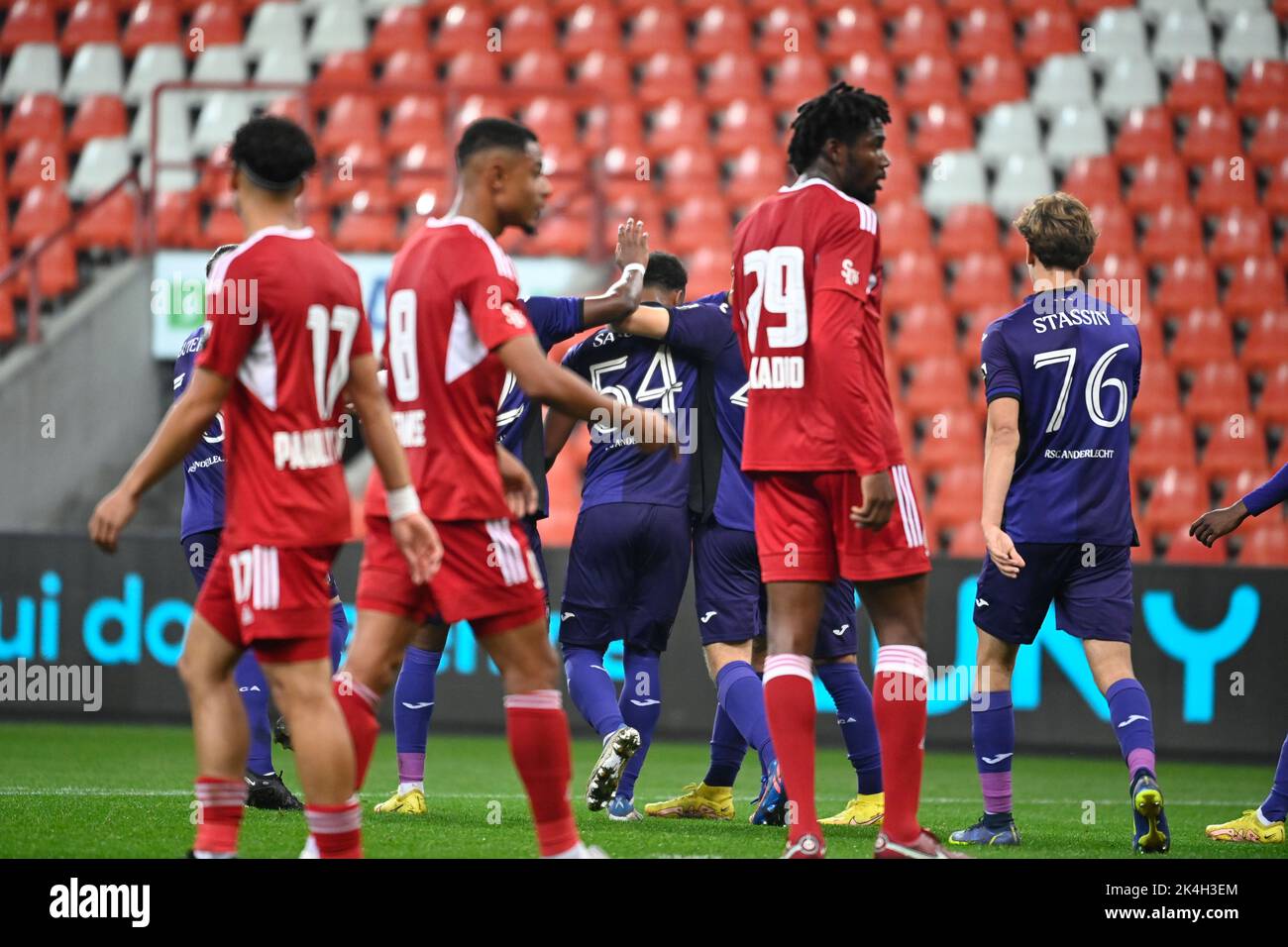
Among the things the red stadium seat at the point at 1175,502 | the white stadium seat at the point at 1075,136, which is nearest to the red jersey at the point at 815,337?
the red stadium seat at the point at 1175,502

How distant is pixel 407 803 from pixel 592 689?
784 mm

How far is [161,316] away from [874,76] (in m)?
6.54

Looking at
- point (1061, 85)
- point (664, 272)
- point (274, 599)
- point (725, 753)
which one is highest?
point (1061, 85)

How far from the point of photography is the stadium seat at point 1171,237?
13602 millimetres

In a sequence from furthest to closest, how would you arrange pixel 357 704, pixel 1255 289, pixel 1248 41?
pixel 1248 41
pixel 1255 289
pixel 357 704

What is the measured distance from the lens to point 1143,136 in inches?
559

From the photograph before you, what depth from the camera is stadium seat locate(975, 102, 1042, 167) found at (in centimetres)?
1424

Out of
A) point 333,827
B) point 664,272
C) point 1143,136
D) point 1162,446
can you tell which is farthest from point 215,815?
point 1143,136

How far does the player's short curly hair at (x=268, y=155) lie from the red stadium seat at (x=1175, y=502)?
29.9 feet

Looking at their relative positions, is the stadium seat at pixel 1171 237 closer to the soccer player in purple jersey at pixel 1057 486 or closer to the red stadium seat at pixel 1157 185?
the red stadium seat at pixel 1157 185

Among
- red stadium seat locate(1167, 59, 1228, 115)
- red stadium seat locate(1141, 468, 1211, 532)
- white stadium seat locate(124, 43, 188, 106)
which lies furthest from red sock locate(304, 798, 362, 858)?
red stadium seat locate(1167, 59, 1228, 115)

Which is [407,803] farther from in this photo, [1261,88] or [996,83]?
[1261,88]

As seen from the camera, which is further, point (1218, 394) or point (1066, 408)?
point (1218, 394)
